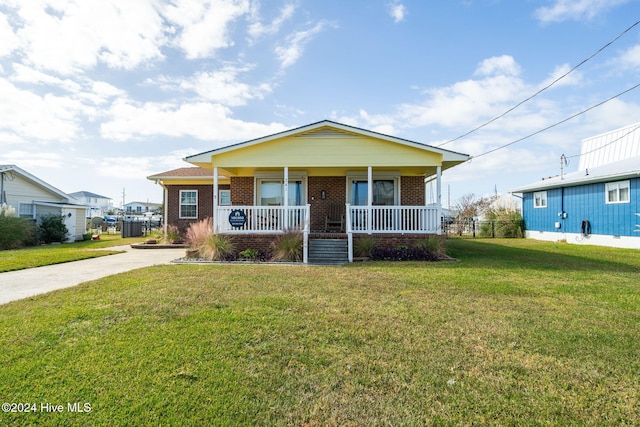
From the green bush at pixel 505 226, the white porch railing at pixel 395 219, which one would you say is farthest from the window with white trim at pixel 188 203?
the green bush at pixel 505 226

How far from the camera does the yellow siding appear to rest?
11109mm

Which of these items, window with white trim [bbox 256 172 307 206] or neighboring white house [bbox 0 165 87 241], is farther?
neighboring white house [bbox 0 165 87 241]

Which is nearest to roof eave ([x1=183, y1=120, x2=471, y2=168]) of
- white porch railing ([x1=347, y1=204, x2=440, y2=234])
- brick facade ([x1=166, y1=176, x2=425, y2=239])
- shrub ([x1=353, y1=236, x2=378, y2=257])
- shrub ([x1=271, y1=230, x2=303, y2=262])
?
white porch railing ([x1=347, y1=204, x2=440, y2=234])

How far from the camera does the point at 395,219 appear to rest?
10906mm

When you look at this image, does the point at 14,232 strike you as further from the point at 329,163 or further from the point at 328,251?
the point at 329,163

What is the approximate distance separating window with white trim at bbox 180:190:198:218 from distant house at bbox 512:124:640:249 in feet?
63.5

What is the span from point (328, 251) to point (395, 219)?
8.45 ft

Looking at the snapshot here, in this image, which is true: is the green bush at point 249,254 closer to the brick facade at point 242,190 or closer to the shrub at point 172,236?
the brick facade at point 242,190

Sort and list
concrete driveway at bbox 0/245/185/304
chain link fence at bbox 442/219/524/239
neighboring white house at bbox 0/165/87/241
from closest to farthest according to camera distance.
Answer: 1. concrete driveway at bbox 0/245/185/304
2. neighboring white house at bbox 0/165/87/241
3. chain link fence at bbox 442/219/524/239

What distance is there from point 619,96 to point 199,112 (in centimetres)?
1735

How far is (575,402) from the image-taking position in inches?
96.3

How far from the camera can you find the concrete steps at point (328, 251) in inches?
401

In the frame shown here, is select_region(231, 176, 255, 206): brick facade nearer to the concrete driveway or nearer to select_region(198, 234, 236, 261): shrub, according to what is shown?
select_region(198, 234, 236, 261): shrub

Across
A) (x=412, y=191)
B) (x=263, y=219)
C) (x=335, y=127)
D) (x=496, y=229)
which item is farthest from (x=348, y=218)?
(x=496, y=229)
